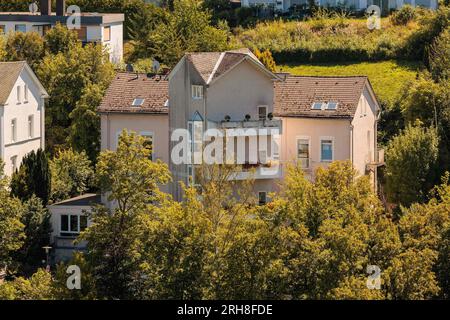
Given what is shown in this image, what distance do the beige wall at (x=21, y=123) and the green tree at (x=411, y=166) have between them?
47.2 ft

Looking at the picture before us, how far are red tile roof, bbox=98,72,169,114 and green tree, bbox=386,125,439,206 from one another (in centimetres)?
849

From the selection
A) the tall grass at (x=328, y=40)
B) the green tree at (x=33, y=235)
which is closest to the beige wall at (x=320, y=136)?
the green tree at (x=33, y=235)

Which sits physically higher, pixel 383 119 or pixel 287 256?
pixel 383 119

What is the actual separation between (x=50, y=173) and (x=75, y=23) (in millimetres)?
21889

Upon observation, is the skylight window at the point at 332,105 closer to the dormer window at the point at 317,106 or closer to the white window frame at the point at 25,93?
the dormer window at the point at 317,106

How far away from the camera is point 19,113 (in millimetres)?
63281

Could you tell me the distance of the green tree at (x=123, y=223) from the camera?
145ft

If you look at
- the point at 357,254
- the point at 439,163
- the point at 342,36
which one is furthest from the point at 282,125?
the point at 342,36

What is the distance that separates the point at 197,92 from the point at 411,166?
27.4 feet

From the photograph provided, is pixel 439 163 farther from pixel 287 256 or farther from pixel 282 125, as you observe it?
pixel 287 256

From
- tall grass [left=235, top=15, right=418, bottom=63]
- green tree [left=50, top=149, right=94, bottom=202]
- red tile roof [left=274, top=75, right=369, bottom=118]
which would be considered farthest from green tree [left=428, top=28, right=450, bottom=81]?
green tree [left=50, top=149, right=94, bottom=202]

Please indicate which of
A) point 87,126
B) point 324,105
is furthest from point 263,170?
point 87,126

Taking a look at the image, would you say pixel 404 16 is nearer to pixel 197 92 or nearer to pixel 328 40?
pixel 328 40

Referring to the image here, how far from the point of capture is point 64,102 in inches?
2707
